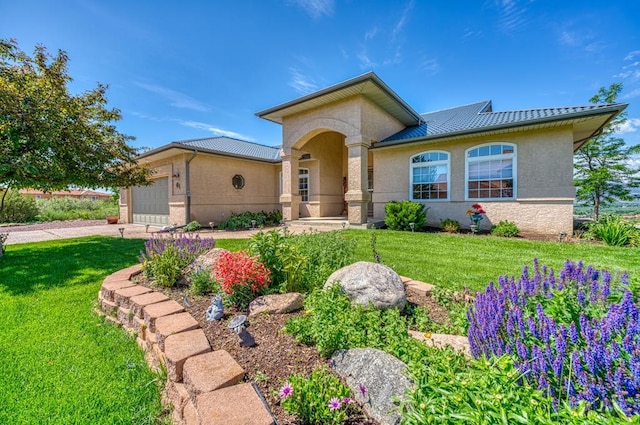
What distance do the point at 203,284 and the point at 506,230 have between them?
28.5 ft

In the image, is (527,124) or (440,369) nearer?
(440,369)

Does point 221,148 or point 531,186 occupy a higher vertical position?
point 221,148

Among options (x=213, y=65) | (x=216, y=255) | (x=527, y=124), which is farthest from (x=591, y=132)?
(x=213, y=65)

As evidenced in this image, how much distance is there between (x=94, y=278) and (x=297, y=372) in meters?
4.61

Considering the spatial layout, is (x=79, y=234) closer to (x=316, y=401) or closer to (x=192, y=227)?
(x=192, y=227)

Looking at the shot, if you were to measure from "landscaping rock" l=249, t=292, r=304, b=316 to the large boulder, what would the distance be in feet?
1.32

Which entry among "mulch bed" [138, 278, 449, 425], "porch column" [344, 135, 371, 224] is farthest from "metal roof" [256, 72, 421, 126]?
"mulch bed" [138, 278, 449, 425]

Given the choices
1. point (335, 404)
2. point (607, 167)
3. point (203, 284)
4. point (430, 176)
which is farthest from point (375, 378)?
point (607, 167)

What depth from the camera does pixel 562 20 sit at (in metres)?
6.61

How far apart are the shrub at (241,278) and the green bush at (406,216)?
23.1 ft

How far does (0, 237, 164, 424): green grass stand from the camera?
1.81 metres

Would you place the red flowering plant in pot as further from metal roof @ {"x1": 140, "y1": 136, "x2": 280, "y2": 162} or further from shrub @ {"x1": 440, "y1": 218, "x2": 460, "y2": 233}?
metal roof @ {"x1": 140, "y1": 136, "x2": 280, "y2": 162}

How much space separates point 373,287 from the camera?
284 centimetres

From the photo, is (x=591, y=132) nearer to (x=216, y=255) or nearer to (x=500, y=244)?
(x=500, y=244)
